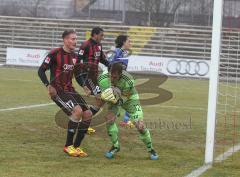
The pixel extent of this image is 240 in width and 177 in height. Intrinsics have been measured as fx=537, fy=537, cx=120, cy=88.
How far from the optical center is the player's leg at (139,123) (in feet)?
25.9

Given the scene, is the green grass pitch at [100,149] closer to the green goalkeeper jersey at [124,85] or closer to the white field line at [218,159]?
the white field line at [218,159]

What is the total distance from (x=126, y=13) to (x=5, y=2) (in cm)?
1059

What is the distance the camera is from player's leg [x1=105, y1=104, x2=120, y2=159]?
807 cm

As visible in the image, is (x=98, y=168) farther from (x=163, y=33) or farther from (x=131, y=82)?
(x=163, y=33)

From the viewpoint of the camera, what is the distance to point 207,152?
7.62m

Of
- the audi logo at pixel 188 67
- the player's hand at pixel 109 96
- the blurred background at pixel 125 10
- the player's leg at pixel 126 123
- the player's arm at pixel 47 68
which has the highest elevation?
the blurred background at pixel 125 10

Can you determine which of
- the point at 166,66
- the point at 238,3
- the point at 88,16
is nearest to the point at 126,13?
the point at 88,16

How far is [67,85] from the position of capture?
8367 mm

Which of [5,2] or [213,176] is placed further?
[5,2]

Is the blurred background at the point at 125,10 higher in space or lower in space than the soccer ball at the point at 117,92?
higher

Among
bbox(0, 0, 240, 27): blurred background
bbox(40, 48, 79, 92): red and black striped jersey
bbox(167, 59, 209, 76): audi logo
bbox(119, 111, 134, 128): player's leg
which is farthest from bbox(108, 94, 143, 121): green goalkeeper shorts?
bbox(0, 0, 240, 27): blurred background

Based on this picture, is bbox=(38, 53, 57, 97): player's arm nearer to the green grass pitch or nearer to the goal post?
the green grass pitch

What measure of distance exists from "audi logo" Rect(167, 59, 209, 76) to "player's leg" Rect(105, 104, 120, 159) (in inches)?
896

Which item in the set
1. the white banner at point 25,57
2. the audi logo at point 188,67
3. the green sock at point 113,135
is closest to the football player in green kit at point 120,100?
the green sock at point 113,135
